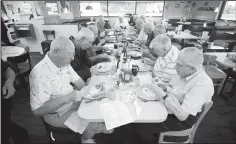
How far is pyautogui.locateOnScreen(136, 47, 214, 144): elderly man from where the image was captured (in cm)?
129

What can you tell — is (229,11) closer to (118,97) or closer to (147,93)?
(147,93)

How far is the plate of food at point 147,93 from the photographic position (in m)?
1.48

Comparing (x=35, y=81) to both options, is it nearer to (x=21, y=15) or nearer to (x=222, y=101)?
(x=222, y=101)

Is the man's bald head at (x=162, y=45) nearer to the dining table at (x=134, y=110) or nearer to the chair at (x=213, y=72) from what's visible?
the dining table at (x=134, y=110)

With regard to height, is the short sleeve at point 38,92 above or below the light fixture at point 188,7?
below

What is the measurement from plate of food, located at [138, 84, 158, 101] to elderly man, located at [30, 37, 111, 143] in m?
0.67

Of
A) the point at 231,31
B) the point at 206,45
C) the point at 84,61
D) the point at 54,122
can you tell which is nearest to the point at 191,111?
the point at 54,122

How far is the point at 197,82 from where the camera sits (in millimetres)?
1336

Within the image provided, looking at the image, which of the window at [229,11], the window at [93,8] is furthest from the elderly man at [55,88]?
the window at [229,11]

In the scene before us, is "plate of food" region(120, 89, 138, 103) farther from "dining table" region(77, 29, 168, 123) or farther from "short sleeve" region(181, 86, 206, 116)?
"short sleeve" region(181, 86, 206, 116)

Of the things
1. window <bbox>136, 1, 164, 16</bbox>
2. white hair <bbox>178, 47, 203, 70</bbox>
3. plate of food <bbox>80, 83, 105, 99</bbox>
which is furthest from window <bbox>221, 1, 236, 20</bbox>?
plate of food <bbox>80, 83, 105, 99</bbox>

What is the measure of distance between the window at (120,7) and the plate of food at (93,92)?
32.1ft

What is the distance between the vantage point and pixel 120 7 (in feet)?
33.4

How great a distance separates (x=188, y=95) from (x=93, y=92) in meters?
0.98
